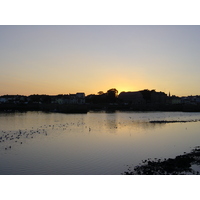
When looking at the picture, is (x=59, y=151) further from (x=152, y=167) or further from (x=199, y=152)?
(x=199, y=152)

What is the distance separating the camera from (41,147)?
24203 millimetres

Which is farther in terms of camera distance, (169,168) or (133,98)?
(133,98)

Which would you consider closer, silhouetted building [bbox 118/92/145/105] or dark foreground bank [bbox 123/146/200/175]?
dark foreground bank [bbox 123/146/200/175]

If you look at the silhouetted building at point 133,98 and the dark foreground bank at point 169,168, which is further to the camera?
the silhouetted building at point 133,98

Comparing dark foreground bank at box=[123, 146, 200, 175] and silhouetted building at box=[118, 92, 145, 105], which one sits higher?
silhouetted building at box=[118, 92, 145, 105]

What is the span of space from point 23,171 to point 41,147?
26.1 ft

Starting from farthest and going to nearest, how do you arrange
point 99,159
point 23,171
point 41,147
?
point 41,147, point 99,159, point 23,171

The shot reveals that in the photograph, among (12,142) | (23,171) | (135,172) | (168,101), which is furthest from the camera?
(168,101)

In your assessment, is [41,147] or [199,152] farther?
[41,147]

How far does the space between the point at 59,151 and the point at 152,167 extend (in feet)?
32.7

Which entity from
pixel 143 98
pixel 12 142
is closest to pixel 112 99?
pixel 143 98

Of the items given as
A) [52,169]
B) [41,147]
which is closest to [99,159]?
[52,169]

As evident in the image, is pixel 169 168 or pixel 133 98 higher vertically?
pixel 133 98

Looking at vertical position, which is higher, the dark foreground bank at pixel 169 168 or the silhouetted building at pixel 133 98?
the silhouetted building at pixel 133 98
